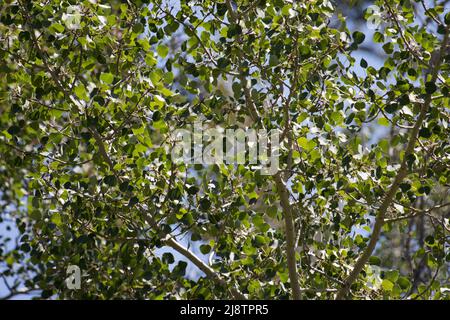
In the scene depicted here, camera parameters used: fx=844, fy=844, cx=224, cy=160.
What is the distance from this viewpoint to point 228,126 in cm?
423

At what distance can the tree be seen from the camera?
4172 millimetres

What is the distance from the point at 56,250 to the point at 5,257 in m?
2.78

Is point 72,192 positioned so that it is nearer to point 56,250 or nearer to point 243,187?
point 56,250

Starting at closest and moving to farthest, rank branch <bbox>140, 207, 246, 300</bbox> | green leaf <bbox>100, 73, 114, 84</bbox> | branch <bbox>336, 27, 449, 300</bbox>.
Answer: branch <bbox>336, 27, 449, 300</bbox> → green leaf <bbox>100, 73, 114, 84</bbox> → branch <bbox>140, 207, 246, 300</bbox>

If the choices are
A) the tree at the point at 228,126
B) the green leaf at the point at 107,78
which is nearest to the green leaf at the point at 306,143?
the tree at the point at 228,126

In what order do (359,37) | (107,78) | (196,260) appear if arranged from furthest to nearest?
(196,260)
(107,78)
(359,37)

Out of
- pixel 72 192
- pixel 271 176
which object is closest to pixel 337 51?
pixel 271 176

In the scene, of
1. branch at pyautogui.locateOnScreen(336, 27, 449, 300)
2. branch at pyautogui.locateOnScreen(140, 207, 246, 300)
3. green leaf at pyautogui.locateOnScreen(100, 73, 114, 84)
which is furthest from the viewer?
branch at pyautogui.locateOnScreen(140, 207, 246, 300)

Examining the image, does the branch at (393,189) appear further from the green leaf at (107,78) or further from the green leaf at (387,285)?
the green leaf at (107,78)

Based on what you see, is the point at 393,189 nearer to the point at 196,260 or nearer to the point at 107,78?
the point at 196,260

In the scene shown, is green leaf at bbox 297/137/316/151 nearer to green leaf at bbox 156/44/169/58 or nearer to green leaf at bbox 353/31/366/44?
green leaf at bbox 353/31/366/44

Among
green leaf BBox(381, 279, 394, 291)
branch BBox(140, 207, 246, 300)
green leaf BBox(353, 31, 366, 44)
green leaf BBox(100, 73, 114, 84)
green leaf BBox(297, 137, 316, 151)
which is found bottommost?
green leaf BBox(381, 279, 394, 291)

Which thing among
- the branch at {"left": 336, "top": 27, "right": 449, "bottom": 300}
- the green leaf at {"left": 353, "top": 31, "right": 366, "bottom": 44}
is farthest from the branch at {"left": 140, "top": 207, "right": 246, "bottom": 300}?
the green leaf at {"left": 353, "top": 31, "right": 366, "bottom": 44}

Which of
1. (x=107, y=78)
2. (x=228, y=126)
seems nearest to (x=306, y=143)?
(x=228, y=126)
